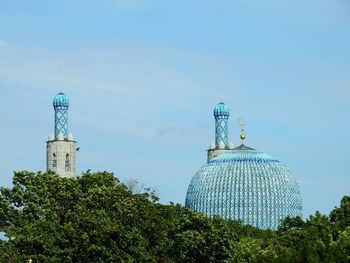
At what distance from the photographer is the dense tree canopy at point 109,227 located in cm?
4634

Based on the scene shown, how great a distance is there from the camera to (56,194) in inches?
2019

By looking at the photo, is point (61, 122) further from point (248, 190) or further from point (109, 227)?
point (109, 227)

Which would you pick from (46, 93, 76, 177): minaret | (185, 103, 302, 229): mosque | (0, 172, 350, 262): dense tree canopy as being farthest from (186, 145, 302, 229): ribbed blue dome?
(0, 172, 350, 262): dense tree canopy

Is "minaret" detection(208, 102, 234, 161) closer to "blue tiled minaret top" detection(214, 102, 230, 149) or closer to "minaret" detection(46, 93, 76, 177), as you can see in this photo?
"blue tiled minaret top" detection(214, 102, 230, 149)

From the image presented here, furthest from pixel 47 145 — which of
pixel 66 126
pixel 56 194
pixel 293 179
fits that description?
pixel 56 194

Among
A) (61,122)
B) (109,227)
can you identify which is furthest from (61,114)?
(109,227)

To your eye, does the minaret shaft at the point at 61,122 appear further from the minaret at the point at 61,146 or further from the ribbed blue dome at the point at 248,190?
the ribbed blue dome at the point at 248,190

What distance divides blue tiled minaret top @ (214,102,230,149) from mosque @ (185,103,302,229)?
441 centimetres

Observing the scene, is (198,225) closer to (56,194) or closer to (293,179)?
(56,194)

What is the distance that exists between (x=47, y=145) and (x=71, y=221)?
6666 cm

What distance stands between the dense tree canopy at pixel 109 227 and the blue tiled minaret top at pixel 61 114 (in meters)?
61.0

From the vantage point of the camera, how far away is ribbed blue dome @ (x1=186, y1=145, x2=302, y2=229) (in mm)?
112812

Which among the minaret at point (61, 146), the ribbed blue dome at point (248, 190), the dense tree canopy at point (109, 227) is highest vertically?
the minaret at point (61, 146)

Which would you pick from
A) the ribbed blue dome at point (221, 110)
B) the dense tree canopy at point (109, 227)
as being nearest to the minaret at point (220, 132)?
the ribbed blue dome at point (221, 110)
